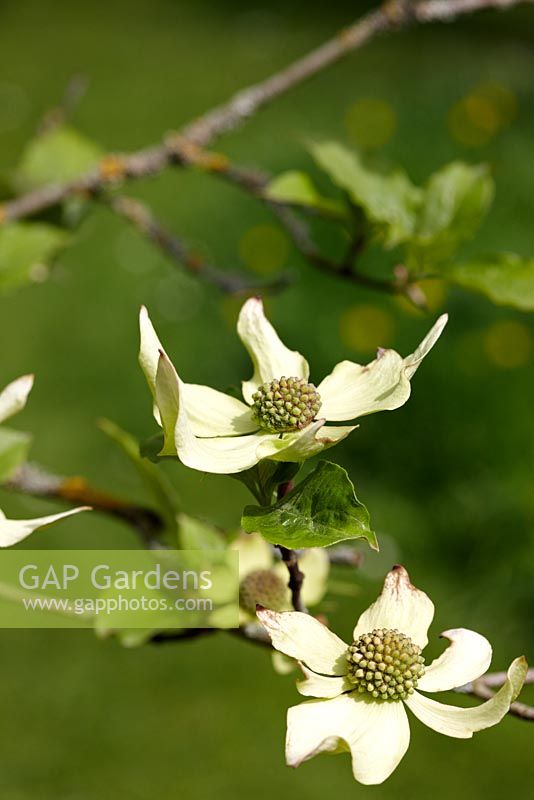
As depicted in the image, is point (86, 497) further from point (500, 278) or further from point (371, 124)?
point (371, 124)

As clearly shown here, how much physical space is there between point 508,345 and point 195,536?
4.69 feet

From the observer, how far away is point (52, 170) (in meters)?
0.96

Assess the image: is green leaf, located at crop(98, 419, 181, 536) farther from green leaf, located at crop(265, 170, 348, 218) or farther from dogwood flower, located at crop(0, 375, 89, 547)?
green leaf, located at crop(265, 170, 348, 218)

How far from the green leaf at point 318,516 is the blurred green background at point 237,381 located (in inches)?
19.3

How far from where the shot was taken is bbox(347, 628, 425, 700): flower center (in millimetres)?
392

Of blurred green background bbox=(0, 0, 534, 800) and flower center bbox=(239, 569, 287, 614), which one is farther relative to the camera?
blurred green background bbox=(0, 0, 534, 800)

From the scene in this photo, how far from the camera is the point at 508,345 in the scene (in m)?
1.93

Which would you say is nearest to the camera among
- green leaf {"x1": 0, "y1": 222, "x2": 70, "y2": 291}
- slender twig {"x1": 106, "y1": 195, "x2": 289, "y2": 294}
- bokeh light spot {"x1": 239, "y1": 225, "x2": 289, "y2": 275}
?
green leaf {"x1": 0, "y1": 222, "x2": 70, "y2": 291}

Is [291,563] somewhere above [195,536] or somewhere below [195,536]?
above

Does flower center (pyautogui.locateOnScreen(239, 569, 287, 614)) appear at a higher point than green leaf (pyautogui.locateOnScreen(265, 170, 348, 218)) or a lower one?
lower

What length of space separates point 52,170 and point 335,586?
1.77ft

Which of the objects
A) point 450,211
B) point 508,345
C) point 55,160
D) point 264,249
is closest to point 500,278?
point 450,211

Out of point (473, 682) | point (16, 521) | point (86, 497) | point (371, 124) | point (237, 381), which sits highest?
point (16, 521)

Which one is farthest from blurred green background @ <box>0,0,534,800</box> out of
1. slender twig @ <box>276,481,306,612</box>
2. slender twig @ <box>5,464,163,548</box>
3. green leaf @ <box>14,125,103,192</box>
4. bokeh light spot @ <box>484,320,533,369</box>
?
slender twig @ <box>276,481,306,612</box>
